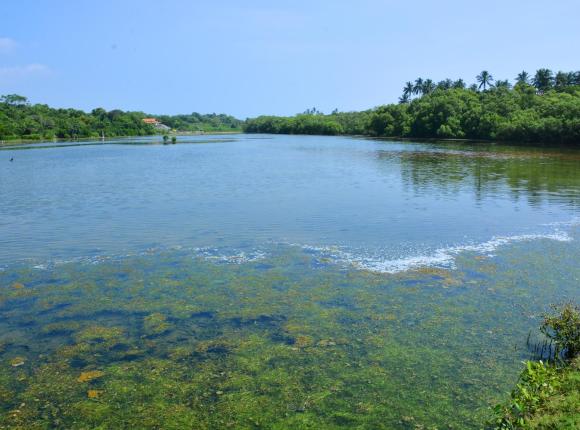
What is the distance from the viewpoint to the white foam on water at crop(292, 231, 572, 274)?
49.1 feet

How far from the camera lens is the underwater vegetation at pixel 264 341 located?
305 inches

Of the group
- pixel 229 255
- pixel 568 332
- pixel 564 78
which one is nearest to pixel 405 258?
pixel 229 255

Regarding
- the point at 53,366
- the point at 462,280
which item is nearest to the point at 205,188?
the point at 462,280

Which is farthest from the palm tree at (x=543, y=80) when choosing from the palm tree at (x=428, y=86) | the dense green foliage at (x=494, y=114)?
the palm tree at (x=428, y=86)

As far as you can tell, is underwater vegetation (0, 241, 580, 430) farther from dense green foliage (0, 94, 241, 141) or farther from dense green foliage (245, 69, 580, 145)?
dense green foliage (0, 94, 241, 141)

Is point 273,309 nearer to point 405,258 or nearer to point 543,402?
point 405,258

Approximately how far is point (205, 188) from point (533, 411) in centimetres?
2897

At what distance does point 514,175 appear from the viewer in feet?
129

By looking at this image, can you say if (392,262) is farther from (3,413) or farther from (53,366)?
(3,413)

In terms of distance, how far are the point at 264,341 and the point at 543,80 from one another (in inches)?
5385

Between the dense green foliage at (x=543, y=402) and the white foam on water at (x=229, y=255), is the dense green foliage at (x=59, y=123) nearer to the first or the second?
the white foam on water at (x=229, y=255)

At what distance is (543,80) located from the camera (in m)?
125

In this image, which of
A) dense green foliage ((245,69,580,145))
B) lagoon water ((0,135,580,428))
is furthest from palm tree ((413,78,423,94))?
lagoon water ((0,135,580,428))

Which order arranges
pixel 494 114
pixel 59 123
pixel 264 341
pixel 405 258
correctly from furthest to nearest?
pixel 59 123 → pixel 494 114 → pixel 405 258 → pixel 264 341
